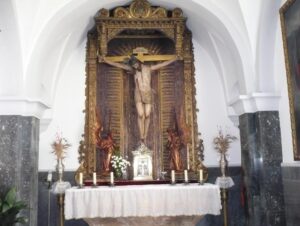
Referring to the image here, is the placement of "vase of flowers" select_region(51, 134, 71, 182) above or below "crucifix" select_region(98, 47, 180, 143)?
below

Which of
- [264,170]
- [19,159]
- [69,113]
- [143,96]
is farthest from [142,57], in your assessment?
[264,170]

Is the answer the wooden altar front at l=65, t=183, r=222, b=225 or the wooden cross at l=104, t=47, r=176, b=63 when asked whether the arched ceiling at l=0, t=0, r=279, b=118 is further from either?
the wooden altar front at l=65, t=183, r=222, b=225

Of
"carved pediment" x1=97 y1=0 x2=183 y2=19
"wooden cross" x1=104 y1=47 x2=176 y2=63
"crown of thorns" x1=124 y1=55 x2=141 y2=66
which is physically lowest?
"crown of thorns" x1=124 y1=55 x2=141 y2=66

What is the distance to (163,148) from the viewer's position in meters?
8.61

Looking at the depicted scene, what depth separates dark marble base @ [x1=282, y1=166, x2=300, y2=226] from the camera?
5.98 m

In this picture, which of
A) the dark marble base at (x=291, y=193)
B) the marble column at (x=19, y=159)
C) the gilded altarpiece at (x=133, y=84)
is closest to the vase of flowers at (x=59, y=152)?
the gilded altarpiece at (x=133, y=84)

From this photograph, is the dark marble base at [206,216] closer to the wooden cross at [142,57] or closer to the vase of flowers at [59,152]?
the vase of flowers at [59,152]

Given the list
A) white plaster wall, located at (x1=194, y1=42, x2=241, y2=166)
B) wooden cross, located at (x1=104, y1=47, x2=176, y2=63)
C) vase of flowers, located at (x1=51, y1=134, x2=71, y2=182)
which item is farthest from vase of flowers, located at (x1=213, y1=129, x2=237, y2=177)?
vase of flowers, located at (x1=51, y1=134, x2=71, y2=182)

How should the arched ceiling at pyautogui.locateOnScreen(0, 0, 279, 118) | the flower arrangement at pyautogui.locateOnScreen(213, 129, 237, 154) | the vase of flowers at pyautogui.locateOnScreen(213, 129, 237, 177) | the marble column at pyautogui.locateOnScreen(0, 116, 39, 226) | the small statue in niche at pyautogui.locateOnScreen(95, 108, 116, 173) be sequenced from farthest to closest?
1. the small statue in niche at pyautogui.locateOnScreen(95, 108, 116, 173)
2. the flower arrangement at pyautogui.locateOnScreen(213, 129, 237, 154)
3. the vase of flowers at pyautogui.locateOnScreen(213, 129, 237, 177)
4. the arched ceiling at pyautogui.locateOnScreen(0, 0, 279, 118)
5. the marble column at pyautogui.locateOnScreen(0, 116, 39, 226)

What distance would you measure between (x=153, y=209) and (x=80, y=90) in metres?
3.32

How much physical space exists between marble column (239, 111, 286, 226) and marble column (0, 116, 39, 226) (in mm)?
3948

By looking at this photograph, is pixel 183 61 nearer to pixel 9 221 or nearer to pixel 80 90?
pixel 80 90

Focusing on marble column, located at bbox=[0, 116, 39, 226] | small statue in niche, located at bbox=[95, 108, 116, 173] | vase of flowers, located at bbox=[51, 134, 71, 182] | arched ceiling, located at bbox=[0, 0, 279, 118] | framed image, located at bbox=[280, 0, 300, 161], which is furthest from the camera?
small statue in niche, located at bbox=[95, 108, 116, 173]

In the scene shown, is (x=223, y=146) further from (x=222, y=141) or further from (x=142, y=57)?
(x=142, y=57)
